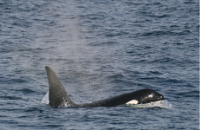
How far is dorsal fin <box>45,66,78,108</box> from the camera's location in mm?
13805

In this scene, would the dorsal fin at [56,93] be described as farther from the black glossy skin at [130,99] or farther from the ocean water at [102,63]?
the black glossy skin at [130,99]

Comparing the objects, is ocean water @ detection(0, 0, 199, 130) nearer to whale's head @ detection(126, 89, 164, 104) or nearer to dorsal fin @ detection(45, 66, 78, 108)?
dorsal fin @ detection(45, 66, 78, 108)

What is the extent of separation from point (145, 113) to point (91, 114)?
7.04ft

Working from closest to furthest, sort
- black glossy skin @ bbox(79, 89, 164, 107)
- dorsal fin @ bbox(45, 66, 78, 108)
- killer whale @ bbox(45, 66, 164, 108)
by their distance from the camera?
dorsal fin @ bbox(45, 66, 78, 108)
killer whale @ bbox(45, 66, 164, 108)
black glossy skin @ bbox(79, 89, 164, 107)

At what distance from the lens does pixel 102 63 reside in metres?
22.5

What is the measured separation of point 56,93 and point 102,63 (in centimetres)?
887

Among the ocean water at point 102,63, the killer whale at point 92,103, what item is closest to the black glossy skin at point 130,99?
the killer whale at point 92,103

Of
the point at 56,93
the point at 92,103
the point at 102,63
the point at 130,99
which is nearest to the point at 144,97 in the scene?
the point at 130,99

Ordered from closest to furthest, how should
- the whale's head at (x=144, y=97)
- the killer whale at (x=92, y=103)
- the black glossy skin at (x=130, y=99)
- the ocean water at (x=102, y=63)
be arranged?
the ocean water at (x=102, y=63) → the killer whale at (x=92, y=103) → the black glossy skin at (x=130, y=99) → the whale's head at (x=144, y=97)

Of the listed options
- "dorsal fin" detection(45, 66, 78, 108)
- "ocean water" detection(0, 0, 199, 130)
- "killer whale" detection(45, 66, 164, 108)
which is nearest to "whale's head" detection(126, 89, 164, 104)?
"killer whale" detection(45, 66, 164, 108)

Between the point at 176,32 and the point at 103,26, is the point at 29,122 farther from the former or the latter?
the point at 103,26

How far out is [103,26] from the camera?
34344 mm

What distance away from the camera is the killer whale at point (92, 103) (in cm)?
1391

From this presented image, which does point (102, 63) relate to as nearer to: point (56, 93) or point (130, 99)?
point (130, 99)
